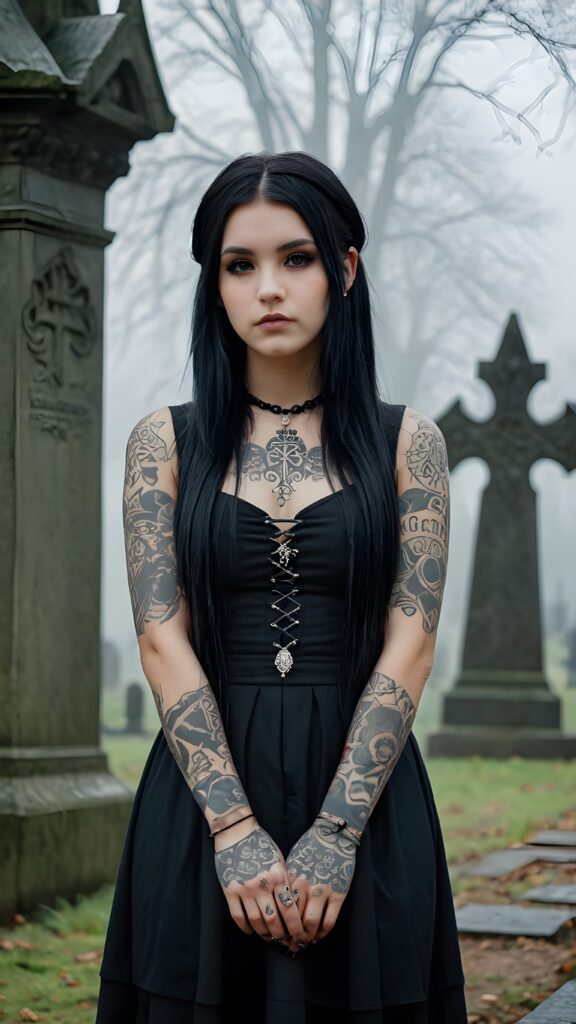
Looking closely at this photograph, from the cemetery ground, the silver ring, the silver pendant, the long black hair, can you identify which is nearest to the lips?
the long black hair

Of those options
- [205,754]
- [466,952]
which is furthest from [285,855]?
[466,952]

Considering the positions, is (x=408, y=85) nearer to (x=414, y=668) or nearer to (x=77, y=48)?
(x=77, y=48)

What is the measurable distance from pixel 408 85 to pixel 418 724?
6.79 m

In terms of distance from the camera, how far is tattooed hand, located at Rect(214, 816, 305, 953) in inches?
94.7

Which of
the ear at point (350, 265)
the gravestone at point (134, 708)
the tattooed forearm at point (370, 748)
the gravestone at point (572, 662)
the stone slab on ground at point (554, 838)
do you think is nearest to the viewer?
the tattooed forearm at point (370, 748)

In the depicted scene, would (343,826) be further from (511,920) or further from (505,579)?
(505,579)

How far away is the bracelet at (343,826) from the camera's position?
98.1 inches

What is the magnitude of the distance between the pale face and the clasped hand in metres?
0.89

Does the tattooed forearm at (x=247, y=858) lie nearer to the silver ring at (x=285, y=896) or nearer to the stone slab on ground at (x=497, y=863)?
the silver ring at (x=285, y=896)

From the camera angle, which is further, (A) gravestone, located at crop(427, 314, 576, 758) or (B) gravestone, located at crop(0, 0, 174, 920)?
(A) gravestone, located at crop(427, 314, 576, 758)

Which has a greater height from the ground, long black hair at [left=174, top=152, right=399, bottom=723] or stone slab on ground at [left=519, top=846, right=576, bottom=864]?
long black hair at [left=174, top=152, right=399, bottom=723]

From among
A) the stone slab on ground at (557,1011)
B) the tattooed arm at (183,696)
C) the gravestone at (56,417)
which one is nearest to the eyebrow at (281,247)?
the tattooed arm at (183,696)

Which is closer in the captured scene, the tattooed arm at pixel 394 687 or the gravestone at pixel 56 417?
the tattooed arm at pixel 394 687

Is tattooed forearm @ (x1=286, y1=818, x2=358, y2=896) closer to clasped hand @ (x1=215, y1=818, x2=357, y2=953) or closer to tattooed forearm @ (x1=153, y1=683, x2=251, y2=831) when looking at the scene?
clasped hand @ (x1=215, y1=818, x2=357, y2=953)
